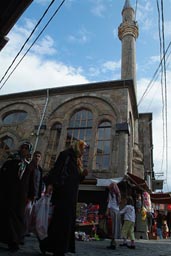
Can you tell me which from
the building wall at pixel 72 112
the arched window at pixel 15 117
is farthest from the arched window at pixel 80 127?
the arched window at pixel 15 117

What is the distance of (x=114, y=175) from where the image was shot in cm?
1152

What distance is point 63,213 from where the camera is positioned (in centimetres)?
309

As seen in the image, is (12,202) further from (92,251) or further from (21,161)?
(92,251)

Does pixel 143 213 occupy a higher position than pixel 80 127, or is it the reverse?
pixel 80 127

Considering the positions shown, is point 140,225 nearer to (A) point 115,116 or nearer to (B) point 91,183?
(B) point 91,183

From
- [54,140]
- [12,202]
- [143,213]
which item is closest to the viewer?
[12,202]

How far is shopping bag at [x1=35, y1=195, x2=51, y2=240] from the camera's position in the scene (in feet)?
10.6

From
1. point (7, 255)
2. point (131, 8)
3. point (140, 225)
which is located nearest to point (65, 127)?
point (140, 225)

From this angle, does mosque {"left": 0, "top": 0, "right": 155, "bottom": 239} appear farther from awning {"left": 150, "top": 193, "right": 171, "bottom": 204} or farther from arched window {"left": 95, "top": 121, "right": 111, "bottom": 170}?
awning {"left": 150, "top": 193, "right": 171, "bottom": 204}

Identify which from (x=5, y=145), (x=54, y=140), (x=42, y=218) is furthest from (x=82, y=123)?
(x=42, y=218)

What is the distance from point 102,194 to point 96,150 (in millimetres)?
2567

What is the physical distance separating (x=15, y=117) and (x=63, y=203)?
44.1ft

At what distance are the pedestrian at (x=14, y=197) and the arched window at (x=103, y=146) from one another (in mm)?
8552

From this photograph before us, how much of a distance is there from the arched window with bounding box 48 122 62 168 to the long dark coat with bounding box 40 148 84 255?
10.0 m
